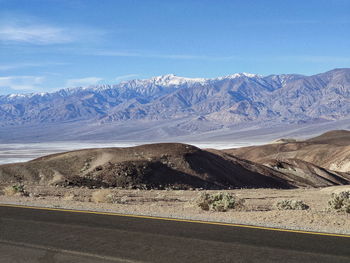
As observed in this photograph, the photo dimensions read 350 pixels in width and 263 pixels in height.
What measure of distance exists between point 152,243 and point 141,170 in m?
31.8

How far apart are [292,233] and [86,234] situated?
4.54m

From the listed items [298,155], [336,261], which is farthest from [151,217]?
[298,155]

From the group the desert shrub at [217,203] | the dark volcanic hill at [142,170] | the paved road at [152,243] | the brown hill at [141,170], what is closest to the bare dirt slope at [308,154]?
the dark volcanic hill at [142,170]

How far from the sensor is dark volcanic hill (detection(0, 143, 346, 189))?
39.5 m

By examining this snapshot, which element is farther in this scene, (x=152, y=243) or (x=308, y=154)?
(x=308, y=154)

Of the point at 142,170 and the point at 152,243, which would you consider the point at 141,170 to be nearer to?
the point at 142,170

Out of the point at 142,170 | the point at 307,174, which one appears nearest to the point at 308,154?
the point at 307,174

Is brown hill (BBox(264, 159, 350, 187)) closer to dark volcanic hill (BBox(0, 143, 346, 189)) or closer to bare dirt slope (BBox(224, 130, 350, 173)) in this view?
dark volcanic hill (BBox(0, 143, 346, 189))

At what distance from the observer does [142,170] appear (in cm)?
4141

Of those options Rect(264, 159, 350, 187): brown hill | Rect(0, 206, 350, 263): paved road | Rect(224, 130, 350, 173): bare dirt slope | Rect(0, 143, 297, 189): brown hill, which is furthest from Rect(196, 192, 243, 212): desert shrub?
Rect(224, 130, 350, 173): bare dirt slope

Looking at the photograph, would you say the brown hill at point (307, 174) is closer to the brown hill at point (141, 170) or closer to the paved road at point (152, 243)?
the brown hill at point (141, 170)

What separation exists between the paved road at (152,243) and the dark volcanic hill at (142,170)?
25640 mm

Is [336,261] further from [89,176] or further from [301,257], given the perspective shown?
[89,176]

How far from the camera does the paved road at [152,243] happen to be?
8.56m
